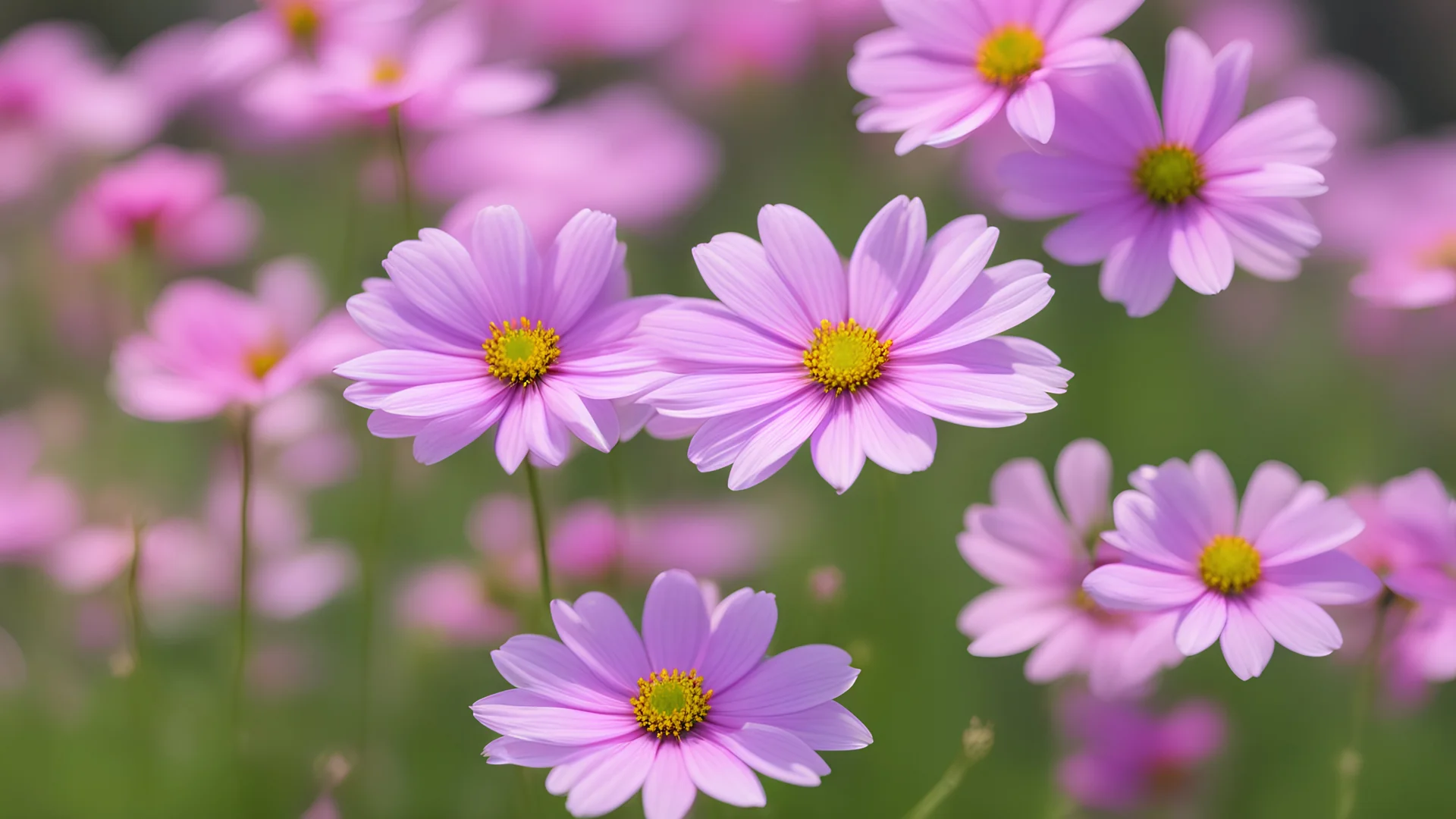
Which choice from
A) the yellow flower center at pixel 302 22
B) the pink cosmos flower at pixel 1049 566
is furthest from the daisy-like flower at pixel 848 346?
the yellow flower center at pixel 302 22

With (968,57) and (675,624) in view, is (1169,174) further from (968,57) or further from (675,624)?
(675,624)

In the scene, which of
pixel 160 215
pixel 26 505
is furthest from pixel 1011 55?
pixel 26 505

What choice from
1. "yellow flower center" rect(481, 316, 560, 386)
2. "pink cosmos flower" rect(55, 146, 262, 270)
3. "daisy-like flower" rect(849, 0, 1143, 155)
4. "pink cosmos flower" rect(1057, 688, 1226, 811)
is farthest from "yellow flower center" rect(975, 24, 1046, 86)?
"pink cosmos flower" rect(55, 146, 262, 270)

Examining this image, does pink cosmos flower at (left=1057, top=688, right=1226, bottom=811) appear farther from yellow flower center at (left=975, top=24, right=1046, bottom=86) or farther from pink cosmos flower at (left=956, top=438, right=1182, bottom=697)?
yellow flower center at (left=975, top=24, right=1046, bottom=86)

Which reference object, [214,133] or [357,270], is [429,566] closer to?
[357,270]

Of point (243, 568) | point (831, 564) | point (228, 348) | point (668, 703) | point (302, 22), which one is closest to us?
point (668, 703)

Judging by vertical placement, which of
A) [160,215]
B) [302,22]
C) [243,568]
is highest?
[302,22]

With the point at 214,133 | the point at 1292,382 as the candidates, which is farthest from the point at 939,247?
the point at 214,133
